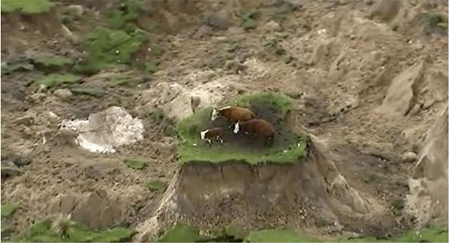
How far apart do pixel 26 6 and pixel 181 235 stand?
6097 millimetres

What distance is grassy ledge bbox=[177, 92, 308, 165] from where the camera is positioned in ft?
28.4

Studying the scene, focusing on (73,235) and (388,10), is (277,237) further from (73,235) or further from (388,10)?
(388,10)

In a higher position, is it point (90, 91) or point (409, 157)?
point (409, 157)

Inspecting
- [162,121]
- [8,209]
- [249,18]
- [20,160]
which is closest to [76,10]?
[249,18]

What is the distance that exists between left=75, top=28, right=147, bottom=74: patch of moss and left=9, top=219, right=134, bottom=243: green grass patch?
14.3 ft

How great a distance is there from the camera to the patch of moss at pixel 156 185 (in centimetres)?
973

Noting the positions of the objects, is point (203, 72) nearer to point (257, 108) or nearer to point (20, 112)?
point (20, 112)

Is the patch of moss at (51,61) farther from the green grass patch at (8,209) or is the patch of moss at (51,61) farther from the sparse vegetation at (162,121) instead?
the green grass patch at (8,209)

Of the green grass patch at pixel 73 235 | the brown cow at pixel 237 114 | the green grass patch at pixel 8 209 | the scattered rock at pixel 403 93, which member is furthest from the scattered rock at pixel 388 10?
the green grass patch at pixel 8 209

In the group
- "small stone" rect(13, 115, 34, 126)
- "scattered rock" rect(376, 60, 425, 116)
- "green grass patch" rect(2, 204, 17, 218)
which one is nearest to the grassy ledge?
"green grass patch" rect(2, 204, 17, 218)

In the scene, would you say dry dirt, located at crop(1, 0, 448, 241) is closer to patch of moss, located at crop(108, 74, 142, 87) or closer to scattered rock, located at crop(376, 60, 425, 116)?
scattered rock, located at crop(376, 60, 425, 116)

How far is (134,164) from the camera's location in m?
10.4

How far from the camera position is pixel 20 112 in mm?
11570

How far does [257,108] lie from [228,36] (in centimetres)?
462
